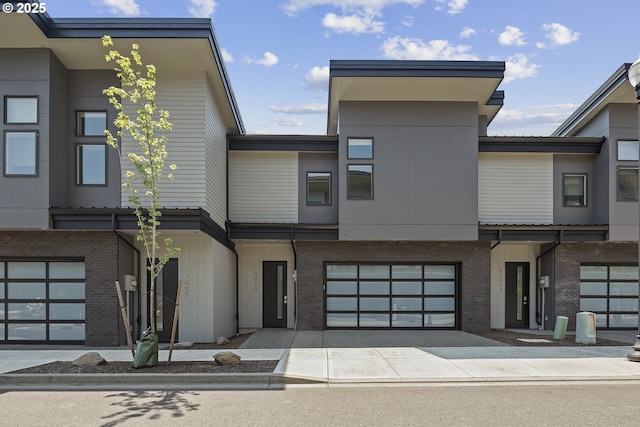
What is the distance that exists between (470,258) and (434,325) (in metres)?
2.69

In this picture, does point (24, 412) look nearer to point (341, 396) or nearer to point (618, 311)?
point (341, 396)

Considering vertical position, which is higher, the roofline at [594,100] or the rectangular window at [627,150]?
the roofline at [594,100]

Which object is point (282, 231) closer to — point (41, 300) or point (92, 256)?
point (92, 256)

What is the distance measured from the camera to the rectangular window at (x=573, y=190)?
1903 centimetres

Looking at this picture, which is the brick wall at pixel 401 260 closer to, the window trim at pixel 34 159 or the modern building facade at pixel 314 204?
the modern building facade at pixel 314 204

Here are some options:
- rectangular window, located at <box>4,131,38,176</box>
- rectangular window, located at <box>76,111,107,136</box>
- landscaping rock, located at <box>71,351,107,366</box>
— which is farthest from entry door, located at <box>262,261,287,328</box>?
landscaping rock, located at <box>71,351,107,366</box>

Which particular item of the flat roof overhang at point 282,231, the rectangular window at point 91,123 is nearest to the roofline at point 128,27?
the rectangular window at point 91,123

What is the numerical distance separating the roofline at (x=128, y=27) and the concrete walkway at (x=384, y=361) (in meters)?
7.84

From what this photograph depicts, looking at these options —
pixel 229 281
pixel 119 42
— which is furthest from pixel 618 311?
pixel 119 42

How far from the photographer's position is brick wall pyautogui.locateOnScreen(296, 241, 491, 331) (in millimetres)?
18078

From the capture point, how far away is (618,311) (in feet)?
62.2

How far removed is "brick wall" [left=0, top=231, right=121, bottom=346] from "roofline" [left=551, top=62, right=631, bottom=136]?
15.9m

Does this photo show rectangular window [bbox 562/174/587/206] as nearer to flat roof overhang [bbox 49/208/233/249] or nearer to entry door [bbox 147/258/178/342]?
flat roof overhang [bbox 49/208/233/249]

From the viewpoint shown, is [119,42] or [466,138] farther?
[466,138]
